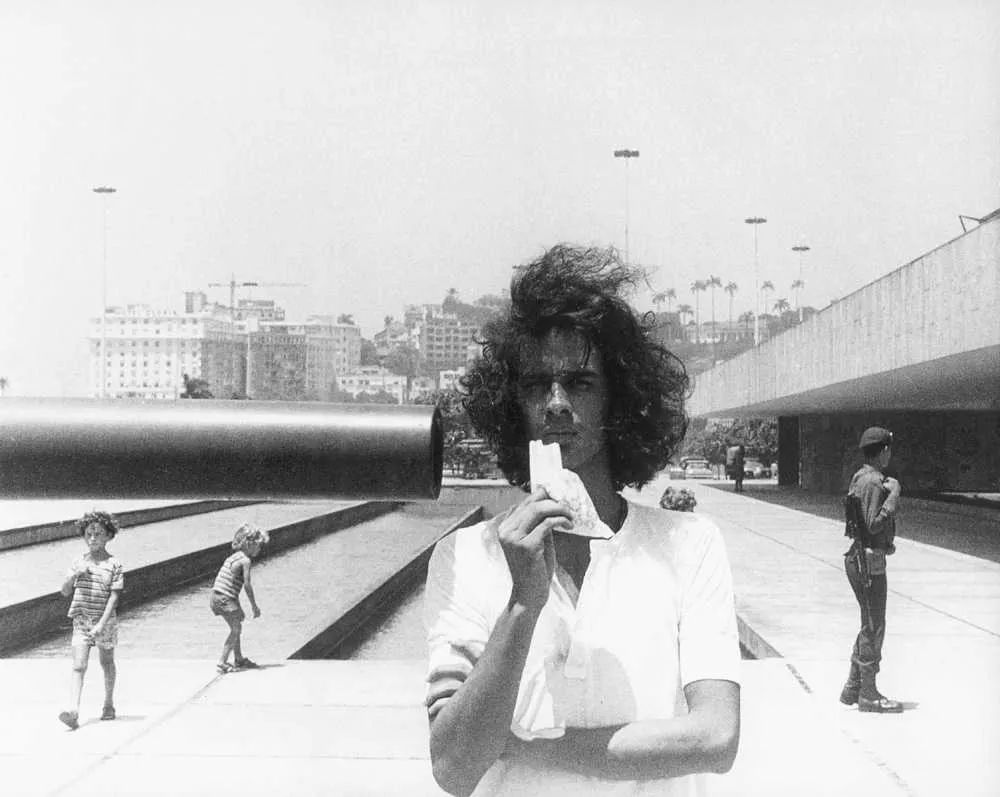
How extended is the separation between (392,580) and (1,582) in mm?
5012

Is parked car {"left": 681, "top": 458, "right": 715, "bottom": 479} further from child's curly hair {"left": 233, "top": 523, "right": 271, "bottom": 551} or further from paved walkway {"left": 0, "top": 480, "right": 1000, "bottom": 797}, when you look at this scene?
child's curly hair {"left": 233, "top": 523, "right": 271, "bottom": 551}

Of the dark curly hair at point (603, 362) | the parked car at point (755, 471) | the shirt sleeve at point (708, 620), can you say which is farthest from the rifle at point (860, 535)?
the parked car at point (755, 471)

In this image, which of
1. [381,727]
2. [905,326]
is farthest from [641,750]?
[905,326]

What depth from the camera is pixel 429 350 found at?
1295 centimetres

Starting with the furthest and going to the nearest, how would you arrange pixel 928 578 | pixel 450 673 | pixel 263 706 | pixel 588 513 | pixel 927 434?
pixel 927 434 < pixel 928 578 < pixel 263 706 < pixel 450 673 < pixel 588 513

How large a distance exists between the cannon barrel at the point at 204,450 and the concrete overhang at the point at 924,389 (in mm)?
14659

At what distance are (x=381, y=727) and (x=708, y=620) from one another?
5.86 meters

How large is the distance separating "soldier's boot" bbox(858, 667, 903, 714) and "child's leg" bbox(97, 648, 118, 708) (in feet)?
15.7

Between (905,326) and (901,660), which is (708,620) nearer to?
(901,660)

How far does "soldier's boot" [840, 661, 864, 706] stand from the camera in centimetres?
765

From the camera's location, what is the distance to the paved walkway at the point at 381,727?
600 centimetres

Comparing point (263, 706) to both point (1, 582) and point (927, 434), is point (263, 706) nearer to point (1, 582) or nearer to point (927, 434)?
point (1, 582)

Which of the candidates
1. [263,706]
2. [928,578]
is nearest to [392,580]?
[928,578]

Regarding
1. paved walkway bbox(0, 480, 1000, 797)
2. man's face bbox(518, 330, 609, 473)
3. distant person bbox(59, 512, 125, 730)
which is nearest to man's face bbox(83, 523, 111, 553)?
distant person bbox(59, 512, 125, 730)
